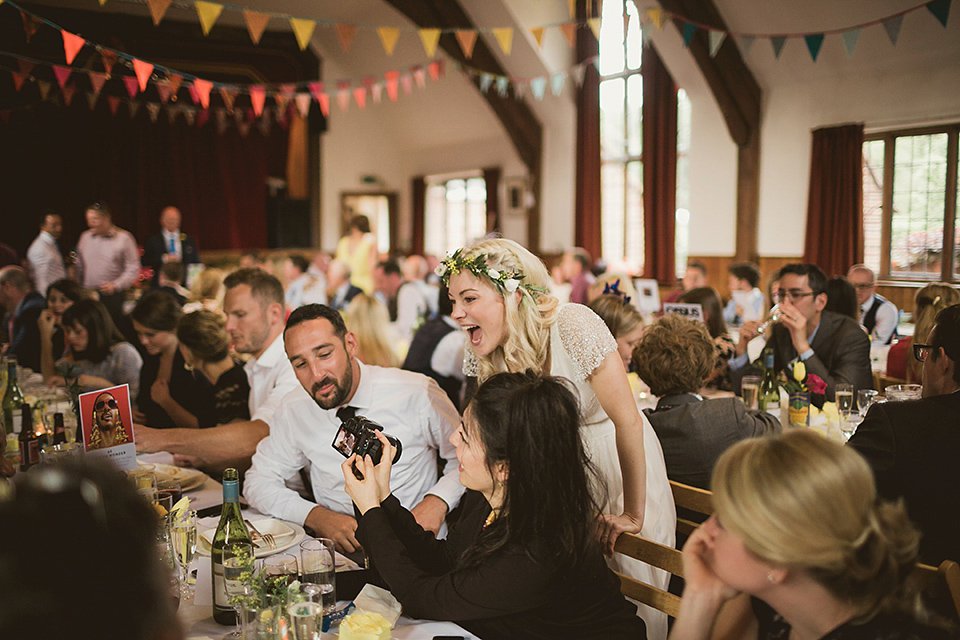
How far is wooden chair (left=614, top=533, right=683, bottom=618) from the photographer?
171cm

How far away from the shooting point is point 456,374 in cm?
459

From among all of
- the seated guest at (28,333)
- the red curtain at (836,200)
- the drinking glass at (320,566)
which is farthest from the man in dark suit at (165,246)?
the drinking glass at (320,566)

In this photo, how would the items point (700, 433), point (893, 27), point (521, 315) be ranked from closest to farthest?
point (521, 315)
point (700, 433)
point (893, 27)

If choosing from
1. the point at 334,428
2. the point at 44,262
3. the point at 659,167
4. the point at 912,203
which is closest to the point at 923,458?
the point at 334,428

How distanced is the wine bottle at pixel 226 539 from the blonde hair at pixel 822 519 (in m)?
1.07

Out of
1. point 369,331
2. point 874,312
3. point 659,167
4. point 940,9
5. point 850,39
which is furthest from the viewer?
point 659,167

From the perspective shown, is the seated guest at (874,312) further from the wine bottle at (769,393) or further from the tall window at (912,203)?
the wine bottle at (769,393)

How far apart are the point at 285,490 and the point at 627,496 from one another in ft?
3.52

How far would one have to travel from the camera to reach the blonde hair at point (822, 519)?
43.1 inches

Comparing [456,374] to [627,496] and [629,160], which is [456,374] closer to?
[627,496]

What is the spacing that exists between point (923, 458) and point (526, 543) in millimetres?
1154

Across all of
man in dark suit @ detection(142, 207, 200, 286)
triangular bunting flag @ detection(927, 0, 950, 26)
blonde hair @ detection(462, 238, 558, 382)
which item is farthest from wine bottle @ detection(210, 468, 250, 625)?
man in dark suit @ detection(142, 207, 200, 286)

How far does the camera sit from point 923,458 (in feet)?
6.39

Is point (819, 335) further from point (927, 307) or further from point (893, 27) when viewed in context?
point (893, 27)
